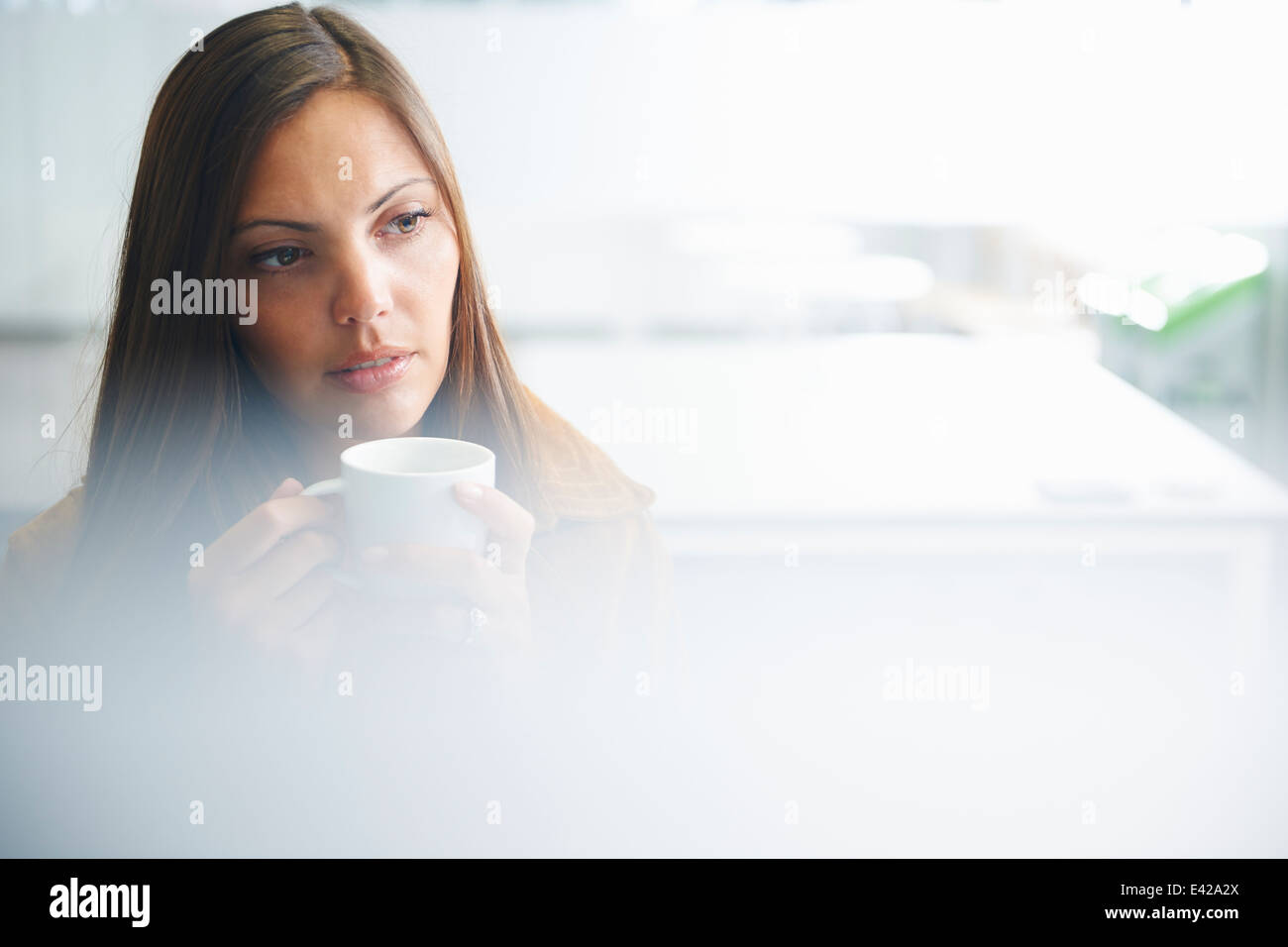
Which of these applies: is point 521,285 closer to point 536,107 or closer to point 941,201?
point 536,107

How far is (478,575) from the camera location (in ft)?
1.97

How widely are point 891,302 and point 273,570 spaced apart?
47cm

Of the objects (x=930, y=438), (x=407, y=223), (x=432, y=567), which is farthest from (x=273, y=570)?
(x=930, y=438)

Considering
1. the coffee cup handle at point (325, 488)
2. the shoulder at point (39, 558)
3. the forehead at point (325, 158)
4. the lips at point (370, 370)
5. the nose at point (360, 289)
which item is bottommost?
the shoulder at point (39, 558)

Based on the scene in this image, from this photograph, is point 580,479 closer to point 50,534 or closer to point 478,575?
point 478,575

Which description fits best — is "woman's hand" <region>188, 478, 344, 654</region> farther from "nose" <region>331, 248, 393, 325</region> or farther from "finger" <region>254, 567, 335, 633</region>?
"nose" <region>331, 248, 393, 325</region>

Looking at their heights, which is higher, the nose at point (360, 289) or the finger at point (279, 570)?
the nose at point (360, 289)

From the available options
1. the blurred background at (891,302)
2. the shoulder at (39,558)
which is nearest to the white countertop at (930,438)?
the blurred background at (891,302)

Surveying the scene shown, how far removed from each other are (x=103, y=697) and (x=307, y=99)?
1.29 feet

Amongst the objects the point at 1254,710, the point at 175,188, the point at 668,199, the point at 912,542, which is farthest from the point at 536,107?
the point at 1254,710

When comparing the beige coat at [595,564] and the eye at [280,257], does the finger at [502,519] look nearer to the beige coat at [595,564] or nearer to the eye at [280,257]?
the beige coat at [595,564]

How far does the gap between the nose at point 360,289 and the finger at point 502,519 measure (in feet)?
0.46

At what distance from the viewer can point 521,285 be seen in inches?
27.2

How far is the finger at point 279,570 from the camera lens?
60cm
